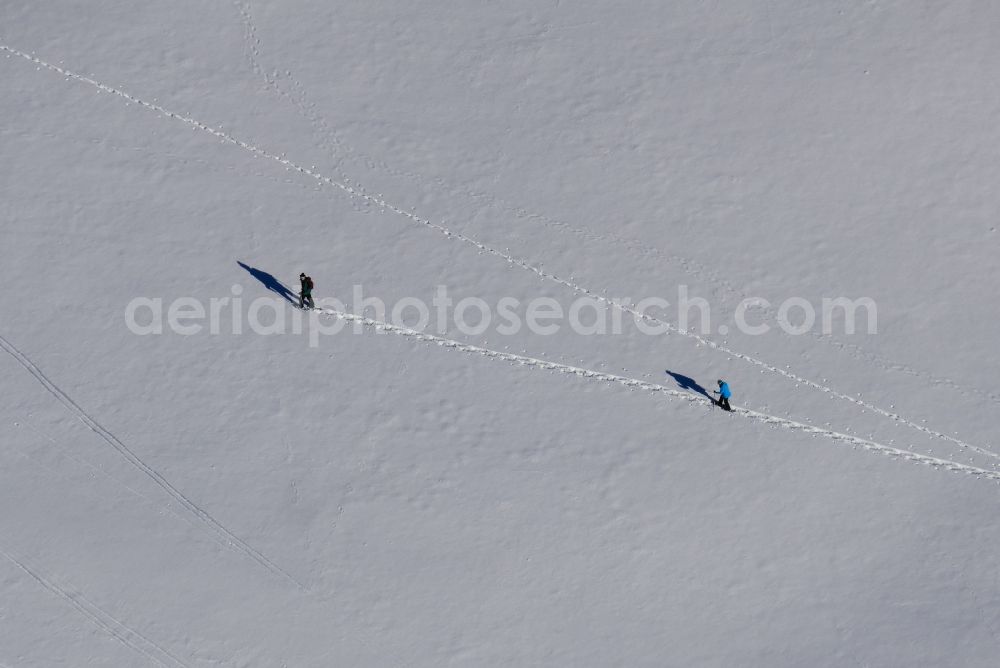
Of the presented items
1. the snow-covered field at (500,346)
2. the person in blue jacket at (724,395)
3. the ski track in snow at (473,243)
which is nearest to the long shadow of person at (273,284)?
the snow-covered field at (500,346)

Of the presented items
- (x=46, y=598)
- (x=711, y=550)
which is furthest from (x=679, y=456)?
(x=46, y=598)

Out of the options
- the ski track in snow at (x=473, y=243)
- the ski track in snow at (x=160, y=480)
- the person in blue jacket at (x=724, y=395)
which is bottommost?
the ski track in snow at (x=160, y=480)

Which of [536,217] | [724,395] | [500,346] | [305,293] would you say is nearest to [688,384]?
[724,395]

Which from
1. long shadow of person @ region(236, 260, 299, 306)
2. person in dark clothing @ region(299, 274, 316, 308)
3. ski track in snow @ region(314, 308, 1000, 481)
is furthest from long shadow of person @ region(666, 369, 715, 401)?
long shadow of person @ region(236, 260, 299, 306)

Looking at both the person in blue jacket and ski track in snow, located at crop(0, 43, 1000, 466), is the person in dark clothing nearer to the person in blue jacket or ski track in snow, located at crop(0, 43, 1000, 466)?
ski track in snow, located at crop(0, 43, 1000, 466)

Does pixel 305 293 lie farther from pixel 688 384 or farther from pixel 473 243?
pixel 688 384

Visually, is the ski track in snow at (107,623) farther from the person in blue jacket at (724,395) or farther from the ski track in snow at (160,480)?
the person in blue jacket at (724,395)

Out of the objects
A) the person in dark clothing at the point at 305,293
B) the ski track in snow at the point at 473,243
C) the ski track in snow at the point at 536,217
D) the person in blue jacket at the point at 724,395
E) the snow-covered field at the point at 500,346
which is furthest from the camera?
the ski track in snow at the point at 536,217
